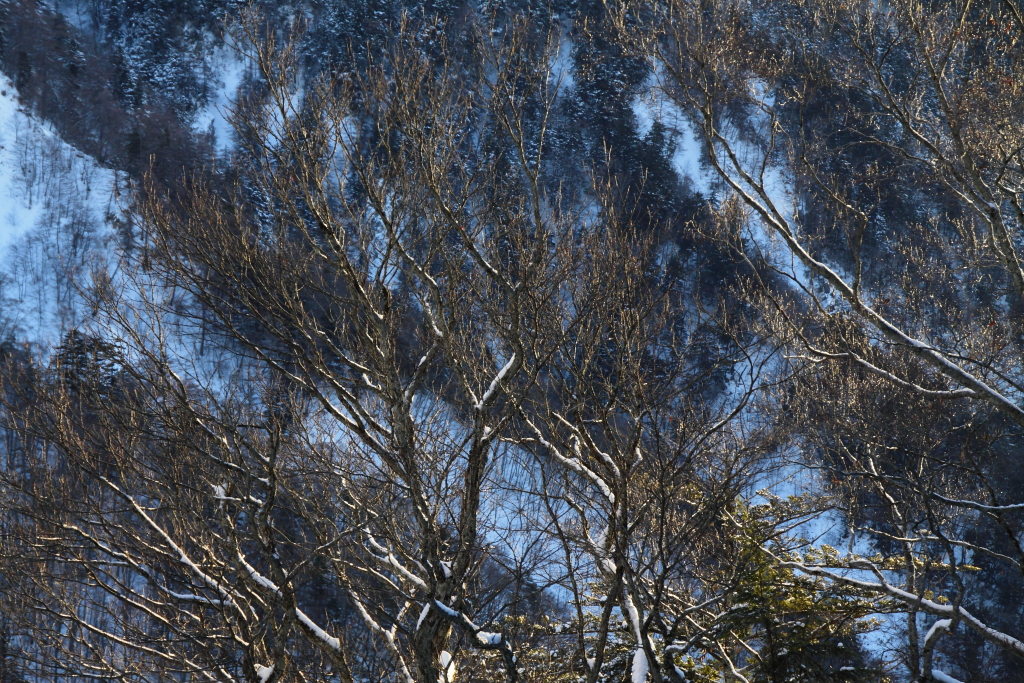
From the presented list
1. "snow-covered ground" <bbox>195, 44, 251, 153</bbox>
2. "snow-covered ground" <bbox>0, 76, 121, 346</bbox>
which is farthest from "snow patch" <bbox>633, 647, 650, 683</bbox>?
"snow-covered ground" <bbox>195, 44, 251, 153</bbox>

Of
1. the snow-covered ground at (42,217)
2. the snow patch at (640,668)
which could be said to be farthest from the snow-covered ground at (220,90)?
the snow patch at (640,668)

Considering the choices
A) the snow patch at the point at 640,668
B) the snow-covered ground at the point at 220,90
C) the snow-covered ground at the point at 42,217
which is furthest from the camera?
the snow-covered ground at the point at 220,90

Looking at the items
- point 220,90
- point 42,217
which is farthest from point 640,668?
point 220,90

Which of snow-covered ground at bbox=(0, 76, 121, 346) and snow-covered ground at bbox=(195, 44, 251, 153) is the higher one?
snow-covered ground at bbox=(195, 44, 251, 153)

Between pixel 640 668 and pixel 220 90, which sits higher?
pixel 220 90

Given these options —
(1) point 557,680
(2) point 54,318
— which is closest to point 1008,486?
(1) point 557,680

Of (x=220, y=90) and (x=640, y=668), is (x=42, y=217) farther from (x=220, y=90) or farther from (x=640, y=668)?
(x=640, y=668)

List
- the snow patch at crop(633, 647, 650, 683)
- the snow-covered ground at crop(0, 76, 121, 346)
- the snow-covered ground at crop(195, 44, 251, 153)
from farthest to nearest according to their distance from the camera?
1. the snow-covered ground at crop(195, 44, 251, 153)
2. the snow-covered ground at crop(0, 76, 121, 346)
3. the snow patch at crop(633, 647, 650, 683)

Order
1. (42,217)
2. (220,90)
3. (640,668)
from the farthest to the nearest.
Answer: (220,90) → (42,217) → (640,668)

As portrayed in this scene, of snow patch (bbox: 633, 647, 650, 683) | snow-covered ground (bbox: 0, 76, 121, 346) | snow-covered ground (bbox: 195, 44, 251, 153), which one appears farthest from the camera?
snow-covered ground (bbox: 195, 44, 251, 153)

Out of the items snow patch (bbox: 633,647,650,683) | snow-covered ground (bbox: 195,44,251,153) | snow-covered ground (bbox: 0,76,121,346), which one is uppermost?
snow-covered ground (bbox: 195,44,251,153)

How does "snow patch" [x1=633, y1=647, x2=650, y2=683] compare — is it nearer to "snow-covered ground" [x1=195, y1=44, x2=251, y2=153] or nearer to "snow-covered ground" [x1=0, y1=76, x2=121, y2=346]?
"snow-covered ground" [x1=0, y1=76, x2=121, y2=346]

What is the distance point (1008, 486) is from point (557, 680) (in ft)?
57.4

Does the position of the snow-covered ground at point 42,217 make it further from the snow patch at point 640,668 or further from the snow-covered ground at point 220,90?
the snow patch at point 640,668
